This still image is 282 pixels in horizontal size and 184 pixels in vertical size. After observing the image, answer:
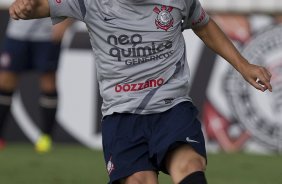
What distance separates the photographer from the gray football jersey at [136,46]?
199 inches

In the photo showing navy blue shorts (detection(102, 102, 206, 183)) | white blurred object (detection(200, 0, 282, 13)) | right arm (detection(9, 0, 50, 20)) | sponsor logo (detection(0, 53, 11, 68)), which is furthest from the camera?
white blurred object (detection(200, 0, 282, 13))

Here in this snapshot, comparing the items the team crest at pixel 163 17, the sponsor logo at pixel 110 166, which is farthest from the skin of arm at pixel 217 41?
the sponsor logo at pixel 110 166

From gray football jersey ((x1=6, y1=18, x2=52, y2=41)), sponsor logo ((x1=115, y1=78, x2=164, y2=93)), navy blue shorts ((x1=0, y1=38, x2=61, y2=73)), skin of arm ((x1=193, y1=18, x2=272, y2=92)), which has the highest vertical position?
skin of arm ((x1=193, y1=18, x2=272, y2=92))

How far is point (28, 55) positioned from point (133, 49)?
4.84 meters

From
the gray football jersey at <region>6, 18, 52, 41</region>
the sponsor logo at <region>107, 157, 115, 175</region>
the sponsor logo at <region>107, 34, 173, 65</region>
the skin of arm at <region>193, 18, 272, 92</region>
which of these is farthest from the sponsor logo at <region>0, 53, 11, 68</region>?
the sponsor logo at <region>107, 157, 115, 175</region>

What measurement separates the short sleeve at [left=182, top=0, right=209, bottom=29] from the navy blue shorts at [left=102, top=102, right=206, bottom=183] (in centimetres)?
50

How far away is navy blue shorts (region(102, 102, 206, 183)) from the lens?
4883 millimetres

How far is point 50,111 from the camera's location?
9766mm

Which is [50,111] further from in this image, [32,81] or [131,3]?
[131,3]

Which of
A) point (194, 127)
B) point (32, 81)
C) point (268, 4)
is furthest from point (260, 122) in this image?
point (194, 127)

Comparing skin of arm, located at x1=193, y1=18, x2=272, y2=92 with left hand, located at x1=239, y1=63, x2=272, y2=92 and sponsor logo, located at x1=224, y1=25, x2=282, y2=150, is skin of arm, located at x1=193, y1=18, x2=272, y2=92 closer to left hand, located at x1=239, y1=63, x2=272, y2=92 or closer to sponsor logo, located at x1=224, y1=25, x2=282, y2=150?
left hand, located at x1=239, y1=63, x2=272, y2=92

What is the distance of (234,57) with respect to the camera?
521cm

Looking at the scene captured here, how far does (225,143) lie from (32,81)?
2.20 meters

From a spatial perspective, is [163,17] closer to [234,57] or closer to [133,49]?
[133,49]
